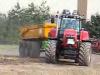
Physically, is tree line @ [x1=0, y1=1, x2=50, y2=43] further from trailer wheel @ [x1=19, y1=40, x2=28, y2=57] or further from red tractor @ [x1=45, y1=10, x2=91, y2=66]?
red tractor @ [x1=45, y1=10, x2=91, y2=66]

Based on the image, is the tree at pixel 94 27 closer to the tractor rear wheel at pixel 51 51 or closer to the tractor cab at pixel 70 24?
the tractor cab at pixel 70 24

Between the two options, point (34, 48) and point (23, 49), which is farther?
point (23, 49)

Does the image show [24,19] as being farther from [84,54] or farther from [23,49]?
[84,54]

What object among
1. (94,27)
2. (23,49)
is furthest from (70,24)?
(94,27)

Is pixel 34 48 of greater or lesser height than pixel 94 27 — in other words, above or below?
above

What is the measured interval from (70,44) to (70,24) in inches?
54.4

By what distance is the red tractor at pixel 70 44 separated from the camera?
20.1 metres

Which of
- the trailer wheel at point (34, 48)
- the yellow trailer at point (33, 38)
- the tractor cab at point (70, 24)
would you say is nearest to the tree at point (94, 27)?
the yellow trailer at point (33, 38)

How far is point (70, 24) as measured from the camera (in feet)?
69.8

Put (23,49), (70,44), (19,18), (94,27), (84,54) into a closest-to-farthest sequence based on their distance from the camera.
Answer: (84,54) < (70,44) < (23,49) < (94,27) < (19,18)

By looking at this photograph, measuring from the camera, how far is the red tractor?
65.9 ft

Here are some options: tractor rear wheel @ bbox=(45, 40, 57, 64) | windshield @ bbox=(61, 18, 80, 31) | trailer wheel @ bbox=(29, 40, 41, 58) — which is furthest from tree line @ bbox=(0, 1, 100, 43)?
tractor rear wheel @ bbox=(45, 40, 57, 64)

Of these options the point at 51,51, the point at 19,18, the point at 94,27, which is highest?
the point at 51,51

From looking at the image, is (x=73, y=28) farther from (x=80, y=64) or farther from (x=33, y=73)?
(x=33, y=73)
